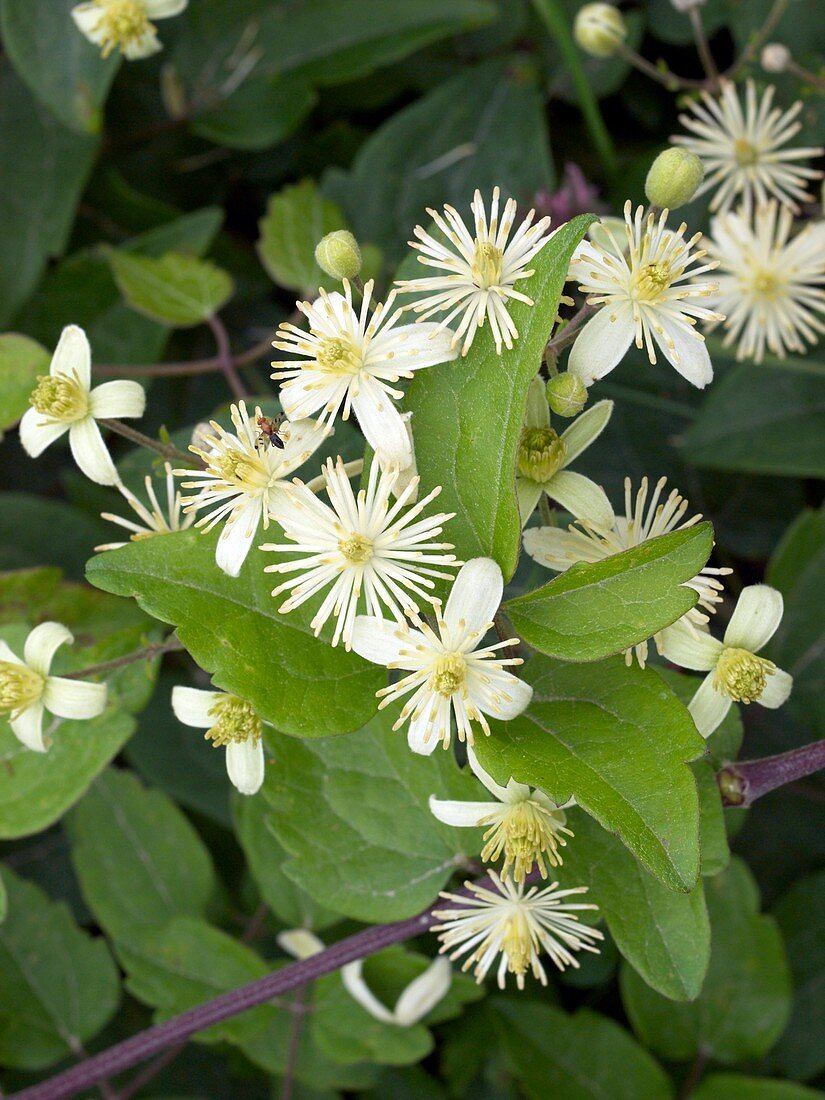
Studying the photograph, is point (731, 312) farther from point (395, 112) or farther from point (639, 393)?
point (395, 112)

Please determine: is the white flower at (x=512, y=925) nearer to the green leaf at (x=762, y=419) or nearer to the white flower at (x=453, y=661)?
the white flower at (x=453, y=661)

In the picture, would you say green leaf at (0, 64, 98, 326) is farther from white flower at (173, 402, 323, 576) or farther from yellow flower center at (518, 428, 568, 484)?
yellow flower center at (518, 428, 568, 484)

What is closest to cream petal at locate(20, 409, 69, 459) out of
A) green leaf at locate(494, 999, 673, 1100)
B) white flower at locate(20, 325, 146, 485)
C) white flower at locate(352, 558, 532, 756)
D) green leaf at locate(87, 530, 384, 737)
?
white flower at locate(20, 325, 146, 485)

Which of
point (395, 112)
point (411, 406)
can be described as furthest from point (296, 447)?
point (395, 112)

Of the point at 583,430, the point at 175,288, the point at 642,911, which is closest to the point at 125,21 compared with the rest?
the point at 175,288

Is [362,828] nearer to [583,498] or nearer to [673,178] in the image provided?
[583,498]

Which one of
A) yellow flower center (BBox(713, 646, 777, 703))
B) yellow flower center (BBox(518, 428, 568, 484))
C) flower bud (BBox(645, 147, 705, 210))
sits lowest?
yellow flower center (BBox(713, 646, 777, 703))
